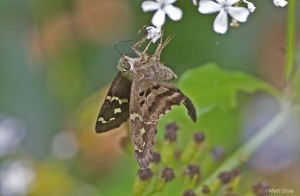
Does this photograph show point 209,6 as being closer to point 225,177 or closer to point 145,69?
point 145,69

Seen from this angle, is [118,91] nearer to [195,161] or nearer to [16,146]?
[195,161]

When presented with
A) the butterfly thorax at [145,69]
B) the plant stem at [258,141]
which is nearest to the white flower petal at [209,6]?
the butterfly thorax at [145,69]

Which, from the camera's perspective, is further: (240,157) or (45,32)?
(45,32)

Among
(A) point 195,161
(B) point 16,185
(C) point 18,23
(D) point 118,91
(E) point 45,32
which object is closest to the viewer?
(D) point 118,91

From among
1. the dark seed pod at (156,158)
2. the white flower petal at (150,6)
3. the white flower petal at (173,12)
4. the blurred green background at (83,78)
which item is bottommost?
the dark seed pod at (156,158)

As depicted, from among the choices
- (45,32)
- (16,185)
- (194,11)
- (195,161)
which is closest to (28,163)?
(16,185)

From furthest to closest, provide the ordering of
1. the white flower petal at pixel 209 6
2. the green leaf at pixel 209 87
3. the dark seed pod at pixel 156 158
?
the green leaf at pixel 209 87, the dark seed pod at pixel 156 158, the white flower petal at pixel 209 6

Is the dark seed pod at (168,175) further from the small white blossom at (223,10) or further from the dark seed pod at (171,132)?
the small white blossom at (223,10)
